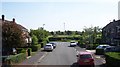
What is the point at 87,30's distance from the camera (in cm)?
9275

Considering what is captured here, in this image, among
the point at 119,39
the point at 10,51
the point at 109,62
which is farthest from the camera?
the point at 119,39

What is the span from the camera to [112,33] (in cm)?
7281

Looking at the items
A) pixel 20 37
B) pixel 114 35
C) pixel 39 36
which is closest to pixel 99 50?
pixel 20 37

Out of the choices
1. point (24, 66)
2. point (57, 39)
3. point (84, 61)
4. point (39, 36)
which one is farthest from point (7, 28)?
point (57, 39)

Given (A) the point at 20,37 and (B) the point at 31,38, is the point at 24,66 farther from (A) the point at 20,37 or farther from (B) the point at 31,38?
(B) the point at 31,38

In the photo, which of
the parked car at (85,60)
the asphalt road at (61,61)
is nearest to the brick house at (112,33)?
the asphalt road at (61,61)

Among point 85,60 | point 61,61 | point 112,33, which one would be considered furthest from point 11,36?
point 112,33

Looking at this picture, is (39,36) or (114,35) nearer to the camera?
(114,35)

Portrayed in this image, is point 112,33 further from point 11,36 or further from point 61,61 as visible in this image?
point 61,61

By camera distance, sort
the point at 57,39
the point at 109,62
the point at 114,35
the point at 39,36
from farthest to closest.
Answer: the point at 57,39 → the point at 39,36 → the point at 114,35 → the point at 109,62

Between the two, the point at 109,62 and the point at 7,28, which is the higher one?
the point at 7,28

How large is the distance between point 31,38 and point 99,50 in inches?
1362

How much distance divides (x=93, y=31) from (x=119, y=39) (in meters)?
28.8

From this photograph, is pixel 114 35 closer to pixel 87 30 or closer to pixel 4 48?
pixel 87 30
